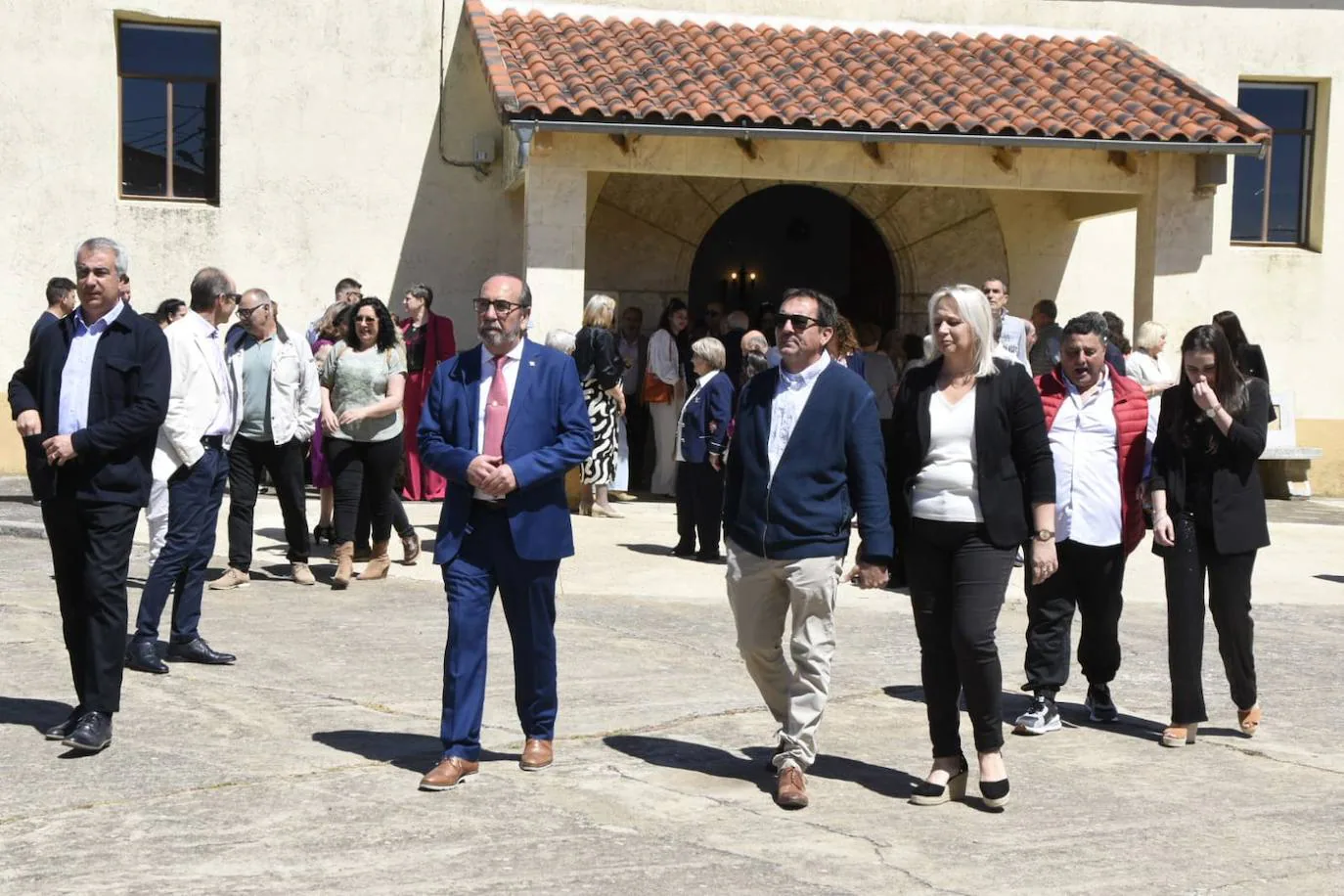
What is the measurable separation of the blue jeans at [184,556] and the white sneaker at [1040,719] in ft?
12.5

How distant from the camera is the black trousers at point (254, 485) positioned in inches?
408

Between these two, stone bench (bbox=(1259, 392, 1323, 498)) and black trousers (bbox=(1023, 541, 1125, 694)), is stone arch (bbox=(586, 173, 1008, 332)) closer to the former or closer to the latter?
stone bench (bbox=(1259, 392, 1323, 498))

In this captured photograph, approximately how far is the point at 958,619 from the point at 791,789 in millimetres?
823

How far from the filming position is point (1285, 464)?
56.2 ft

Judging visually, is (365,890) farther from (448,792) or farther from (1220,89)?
(1220,89)

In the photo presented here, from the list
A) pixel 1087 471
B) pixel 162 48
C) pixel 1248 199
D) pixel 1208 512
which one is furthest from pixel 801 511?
pixel 1248 199

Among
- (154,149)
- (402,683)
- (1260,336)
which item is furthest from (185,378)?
(1260,336)

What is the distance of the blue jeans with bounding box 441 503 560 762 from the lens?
6293mm

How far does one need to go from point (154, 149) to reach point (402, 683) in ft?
32.0

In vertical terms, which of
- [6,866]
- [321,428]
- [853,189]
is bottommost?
[6,866]

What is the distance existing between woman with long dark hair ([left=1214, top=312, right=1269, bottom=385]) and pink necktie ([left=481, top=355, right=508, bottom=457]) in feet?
10.2

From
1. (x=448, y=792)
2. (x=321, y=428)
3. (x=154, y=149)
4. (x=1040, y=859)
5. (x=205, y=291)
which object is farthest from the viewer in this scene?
(x=154, y=149)

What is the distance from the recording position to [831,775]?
6.56 meters

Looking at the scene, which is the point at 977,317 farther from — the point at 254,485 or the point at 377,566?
the point at 377,566
